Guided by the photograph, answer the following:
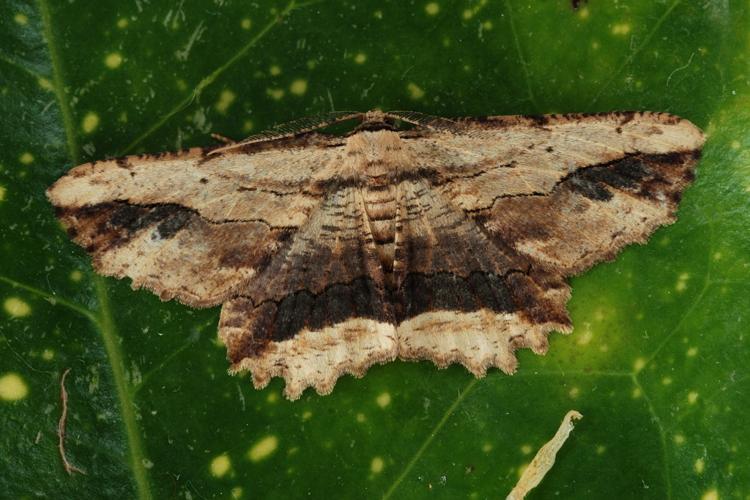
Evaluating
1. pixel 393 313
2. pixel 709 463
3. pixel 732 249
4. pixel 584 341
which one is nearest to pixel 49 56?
Result: pixel 393 313

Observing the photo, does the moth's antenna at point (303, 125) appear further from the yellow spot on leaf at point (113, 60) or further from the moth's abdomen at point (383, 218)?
the yellow spot on leaf at point (113, 60)

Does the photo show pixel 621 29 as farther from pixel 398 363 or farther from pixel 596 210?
pixel 398 363

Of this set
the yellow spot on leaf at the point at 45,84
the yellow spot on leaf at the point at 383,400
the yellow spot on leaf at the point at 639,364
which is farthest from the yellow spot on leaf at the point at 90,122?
the yellow spot on leaf at the point at 639,364

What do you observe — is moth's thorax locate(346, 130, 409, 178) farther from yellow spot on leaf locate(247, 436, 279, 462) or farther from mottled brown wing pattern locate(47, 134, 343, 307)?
yellow spot on leaf locate(247, 436, 279, 462)

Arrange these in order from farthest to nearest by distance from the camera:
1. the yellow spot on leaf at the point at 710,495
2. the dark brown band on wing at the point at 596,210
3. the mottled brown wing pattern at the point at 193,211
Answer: the yellow spot on leaf at the point at 710,495
the dark brown band on wing at the point at 596,210
the mottled brown wing pattern at the point at 193,211

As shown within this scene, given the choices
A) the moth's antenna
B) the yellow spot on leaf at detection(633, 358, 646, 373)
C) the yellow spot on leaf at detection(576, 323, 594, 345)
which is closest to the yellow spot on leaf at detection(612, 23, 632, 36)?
the moth's antenna

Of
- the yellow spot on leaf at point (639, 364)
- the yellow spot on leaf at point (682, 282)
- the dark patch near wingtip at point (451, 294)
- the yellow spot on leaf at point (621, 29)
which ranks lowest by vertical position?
the yellow spot on leaf at point (639, 364)

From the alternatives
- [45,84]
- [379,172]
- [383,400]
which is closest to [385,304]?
[383,400]
